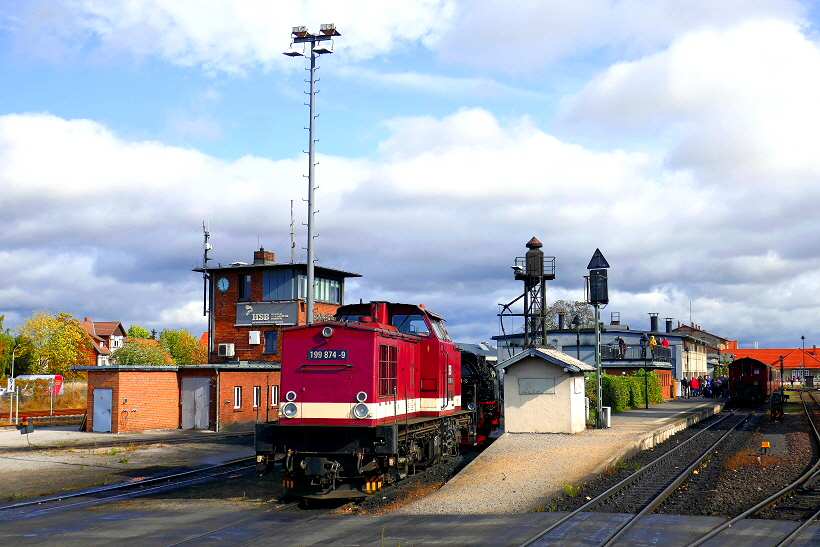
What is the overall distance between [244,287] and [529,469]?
85.7 feet

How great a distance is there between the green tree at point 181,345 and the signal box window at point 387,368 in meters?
65.4

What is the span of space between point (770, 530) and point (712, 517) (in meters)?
0.94

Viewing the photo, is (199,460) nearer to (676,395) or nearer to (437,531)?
(437,531)

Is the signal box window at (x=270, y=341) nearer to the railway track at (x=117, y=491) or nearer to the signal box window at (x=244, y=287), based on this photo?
the signal box window at (x=244, y=287)

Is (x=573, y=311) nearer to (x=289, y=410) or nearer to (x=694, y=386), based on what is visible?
(x=694, y=386)

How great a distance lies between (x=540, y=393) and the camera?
2469cm

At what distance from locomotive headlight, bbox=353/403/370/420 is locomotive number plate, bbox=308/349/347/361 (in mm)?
936

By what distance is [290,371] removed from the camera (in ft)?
46.2

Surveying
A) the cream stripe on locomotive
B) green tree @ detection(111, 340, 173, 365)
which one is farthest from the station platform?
green tree @ detection(111, 340, 173, 365)

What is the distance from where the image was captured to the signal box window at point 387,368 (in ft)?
45.9

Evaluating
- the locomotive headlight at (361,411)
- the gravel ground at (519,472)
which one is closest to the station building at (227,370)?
the gravel ground at (519,472)

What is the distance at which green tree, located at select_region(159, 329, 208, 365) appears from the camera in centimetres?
8085

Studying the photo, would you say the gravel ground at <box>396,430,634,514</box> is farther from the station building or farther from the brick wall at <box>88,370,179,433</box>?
the brick wall at <box>88,370,179,433</box>

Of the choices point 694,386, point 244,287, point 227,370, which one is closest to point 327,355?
point 227,370
